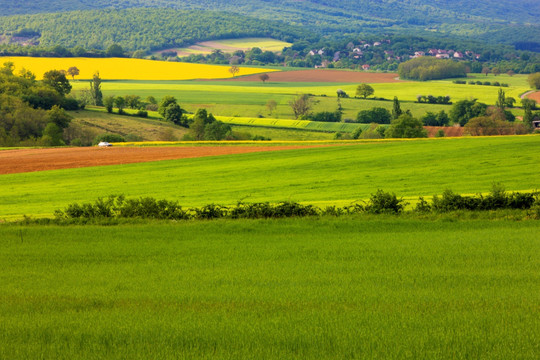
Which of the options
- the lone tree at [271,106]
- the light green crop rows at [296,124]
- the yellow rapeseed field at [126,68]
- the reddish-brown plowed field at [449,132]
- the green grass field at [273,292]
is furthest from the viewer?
the yellow rapeseed field at [126,68]

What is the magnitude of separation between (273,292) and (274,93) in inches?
4668

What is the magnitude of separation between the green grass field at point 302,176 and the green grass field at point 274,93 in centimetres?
5466

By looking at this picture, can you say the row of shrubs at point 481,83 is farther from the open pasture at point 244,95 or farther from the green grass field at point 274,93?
the open pasture at point 244,95

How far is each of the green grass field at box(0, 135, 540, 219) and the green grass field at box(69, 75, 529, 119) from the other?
54659 millimetres

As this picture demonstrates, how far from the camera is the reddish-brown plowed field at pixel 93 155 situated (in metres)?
47.5

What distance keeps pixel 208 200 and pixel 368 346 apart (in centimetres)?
2217

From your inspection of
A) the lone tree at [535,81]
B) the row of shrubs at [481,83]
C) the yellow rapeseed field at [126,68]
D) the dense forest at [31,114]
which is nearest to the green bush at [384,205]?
the dense forest at [31,114]

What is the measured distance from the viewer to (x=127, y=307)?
11.4 m

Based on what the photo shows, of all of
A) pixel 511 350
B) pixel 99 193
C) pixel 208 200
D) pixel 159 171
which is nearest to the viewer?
pixel 511 350

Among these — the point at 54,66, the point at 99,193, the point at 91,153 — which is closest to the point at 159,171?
the point at 99,193

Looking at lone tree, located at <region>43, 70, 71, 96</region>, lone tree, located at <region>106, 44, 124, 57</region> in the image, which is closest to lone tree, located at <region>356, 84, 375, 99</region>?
lone tree, located at <region>43, 70, 71, 96</region>

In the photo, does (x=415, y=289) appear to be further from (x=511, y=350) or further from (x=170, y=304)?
(x=170, y=304)

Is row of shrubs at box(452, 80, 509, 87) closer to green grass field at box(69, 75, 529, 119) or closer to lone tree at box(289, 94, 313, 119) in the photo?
green grass field at box(69, 75, 529, 119)

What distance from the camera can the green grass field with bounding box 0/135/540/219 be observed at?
3177 cm
